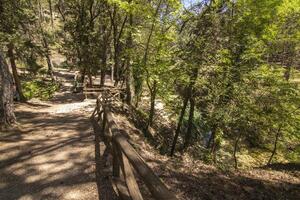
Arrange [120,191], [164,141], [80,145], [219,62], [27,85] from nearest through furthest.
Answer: [120,191]
[80,145]
[219,62]
[164,141]
[27,85]

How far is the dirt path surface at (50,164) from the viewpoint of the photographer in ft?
17.5

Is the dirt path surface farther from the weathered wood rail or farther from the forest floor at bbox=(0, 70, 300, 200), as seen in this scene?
the weathered wood rail

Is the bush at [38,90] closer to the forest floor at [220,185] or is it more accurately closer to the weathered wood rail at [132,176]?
the forest floor at [220,185]

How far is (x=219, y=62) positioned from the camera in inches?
450

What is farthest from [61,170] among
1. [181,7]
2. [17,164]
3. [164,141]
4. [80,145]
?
[164,141]

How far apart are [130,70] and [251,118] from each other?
756 centimetres

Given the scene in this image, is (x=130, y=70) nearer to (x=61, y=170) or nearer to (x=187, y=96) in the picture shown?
(x=187, y=96)

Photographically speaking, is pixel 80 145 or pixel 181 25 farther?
pixel 181 25

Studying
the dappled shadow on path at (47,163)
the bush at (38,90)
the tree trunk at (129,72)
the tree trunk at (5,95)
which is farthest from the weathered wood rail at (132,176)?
the bush at (38,90)

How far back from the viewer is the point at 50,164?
665 centimetres

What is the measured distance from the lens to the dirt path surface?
17.5 ft

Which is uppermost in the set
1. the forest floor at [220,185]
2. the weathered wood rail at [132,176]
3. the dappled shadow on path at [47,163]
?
the weathered wood rail at [132,176]

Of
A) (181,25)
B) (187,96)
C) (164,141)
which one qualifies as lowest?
(164,141)

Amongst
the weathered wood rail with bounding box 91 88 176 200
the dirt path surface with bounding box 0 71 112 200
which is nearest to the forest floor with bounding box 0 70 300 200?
the dirt path surface with bounding box 0 71 112 200
